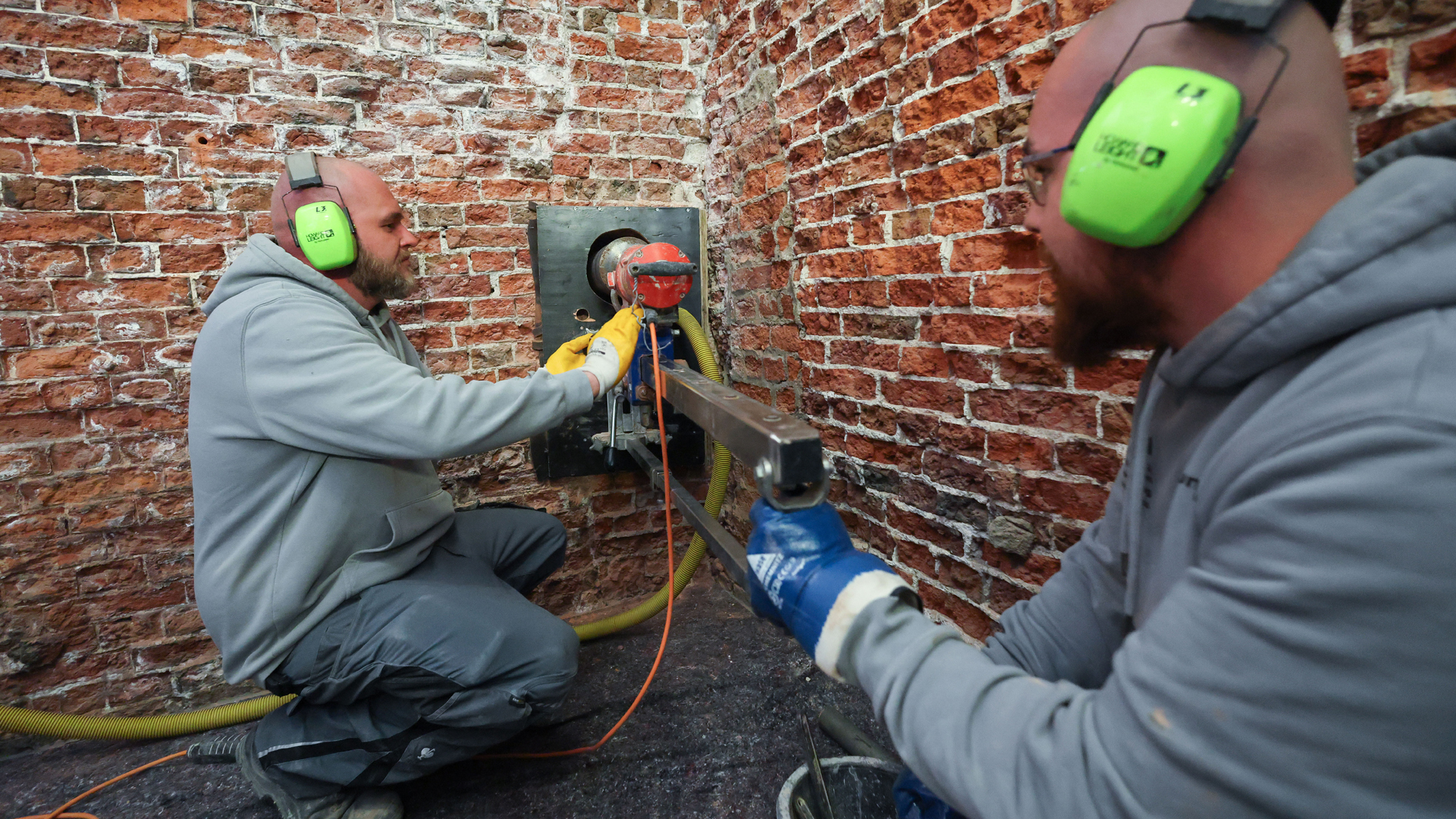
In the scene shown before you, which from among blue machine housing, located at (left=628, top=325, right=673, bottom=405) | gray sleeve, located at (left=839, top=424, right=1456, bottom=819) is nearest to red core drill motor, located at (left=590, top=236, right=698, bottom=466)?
blue machine housing, located at (left=628, top=325, right=673, bottom=405)

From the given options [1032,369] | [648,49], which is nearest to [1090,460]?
[1032,369]

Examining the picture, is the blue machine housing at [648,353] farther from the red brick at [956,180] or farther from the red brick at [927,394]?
the red brick at [956,180]

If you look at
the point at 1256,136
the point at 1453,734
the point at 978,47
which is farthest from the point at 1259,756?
the point at 978,47

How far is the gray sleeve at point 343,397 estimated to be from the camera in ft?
4.87

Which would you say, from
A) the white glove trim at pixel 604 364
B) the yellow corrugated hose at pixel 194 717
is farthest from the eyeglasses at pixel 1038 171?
the white glove trim at pixel 604 364

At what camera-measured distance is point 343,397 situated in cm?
148

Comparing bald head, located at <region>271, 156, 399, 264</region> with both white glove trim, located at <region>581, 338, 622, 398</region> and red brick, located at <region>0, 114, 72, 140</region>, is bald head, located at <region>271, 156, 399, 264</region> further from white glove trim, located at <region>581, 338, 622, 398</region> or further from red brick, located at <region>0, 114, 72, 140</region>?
white glove trim, located at <region>581, 338, 622, 398</region>

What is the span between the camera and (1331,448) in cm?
55

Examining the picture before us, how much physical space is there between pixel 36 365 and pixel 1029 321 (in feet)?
8.56

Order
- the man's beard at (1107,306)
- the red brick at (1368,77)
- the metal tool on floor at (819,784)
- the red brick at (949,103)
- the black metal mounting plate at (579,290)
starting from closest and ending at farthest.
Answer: the man's beard at (1107,306) → the red brick at (1368,77) → the metal tool on floor at (819,784) → the red brick at (949,103) → the black metal mounting plate at (579,290)

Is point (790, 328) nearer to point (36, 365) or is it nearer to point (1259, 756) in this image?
point (1259, 756)

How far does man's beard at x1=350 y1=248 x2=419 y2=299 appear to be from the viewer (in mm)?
1825

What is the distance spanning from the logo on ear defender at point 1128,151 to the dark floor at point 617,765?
147 cm

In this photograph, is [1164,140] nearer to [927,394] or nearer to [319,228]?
[927,394]
